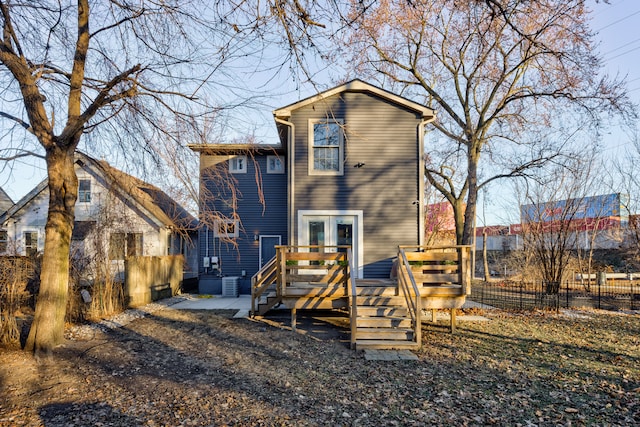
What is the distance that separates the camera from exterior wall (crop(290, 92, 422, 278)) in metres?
10.7

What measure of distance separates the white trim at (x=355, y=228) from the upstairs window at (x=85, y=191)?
10.9 m

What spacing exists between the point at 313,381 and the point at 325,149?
23.2 feet

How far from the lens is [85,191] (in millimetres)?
16188

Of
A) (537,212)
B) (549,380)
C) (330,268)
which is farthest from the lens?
(537,212)

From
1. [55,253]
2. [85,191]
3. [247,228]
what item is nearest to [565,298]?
[247,228]

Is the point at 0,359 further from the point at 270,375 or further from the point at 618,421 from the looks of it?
the point at 618,421

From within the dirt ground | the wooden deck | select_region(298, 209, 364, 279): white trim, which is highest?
select_region(298, 209, 364, 279): white trim

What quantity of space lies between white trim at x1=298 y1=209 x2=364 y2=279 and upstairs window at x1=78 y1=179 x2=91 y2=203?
35.7 feet

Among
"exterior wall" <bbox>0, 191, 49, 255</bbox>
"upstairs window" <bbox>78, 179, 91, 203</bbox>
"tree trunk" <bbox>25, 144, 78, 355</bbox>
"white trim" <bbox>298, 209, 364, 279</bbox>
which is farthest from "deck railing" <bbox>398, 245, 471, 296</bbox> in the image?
"exterior wall" <bbox>0, 191, 49, 255</bbox>

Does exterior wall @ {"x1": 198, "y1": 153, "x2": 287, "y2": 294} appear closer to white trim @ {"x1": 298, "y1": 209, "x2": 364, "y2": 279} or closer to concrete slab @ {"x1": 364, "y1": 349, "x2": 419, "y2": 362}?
white trim @ {"x1": 298, "y1": 209, "x2": 364, "y2": 279}

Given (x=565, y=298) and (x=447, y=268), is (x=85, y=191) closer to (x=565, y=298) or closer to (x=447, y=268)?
(x=447, y=268)

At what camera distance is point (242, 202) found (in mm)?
14414

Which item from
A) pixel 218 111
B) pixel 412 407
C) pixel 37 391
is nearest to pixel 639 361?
pixel 412 407

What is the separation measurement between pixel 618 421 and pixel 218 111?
235 inches
